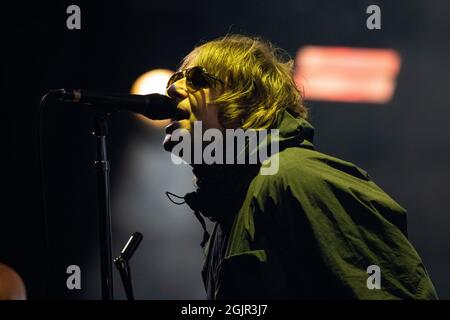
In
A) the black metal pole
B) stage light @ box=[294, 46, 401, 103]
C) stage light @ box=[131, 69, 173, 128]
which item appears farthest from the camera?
stage light @ box=[294, 46, 401, 103]

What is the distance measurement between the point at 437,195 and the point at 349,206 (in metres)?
3.14

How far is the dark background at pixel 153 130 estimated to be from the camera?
414cm

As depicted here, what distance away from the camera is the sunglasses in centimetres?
214

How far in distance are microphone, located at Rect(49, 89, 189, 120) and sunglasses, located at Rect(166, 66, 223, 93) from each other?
15 cm

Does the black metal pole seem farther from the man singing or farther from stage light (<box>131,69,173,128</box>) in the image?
stage light (<box>131,69,173,128</box>)

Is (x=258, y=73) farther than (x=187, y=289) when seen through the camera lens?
No

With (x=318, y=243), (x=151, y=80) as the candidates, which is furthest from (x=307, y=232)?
(x=151, y=80)

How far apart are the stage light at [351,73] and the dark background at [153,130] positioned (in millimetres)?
69

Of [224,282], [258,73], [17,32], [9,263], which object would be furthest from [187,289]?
[224,282]

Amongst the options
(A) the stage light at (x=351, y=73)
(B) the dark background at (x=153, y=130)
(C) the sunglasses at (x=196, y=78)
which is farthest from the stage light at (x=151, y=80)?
(C) the sunglasses at (x=196, y=78)

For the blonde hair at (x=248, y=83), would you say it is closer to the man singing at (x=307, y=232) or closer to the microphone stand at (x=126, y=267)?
the man singing at (x=307, y=232)

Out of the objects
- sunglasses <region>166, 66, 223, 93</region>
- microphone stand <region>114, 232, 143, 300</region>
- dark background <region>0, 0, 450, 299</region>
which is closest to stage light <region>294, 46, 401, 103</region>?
dark background <region>0, 0, 450, 299</region>

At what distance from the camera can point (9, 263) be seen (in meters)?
4.03
